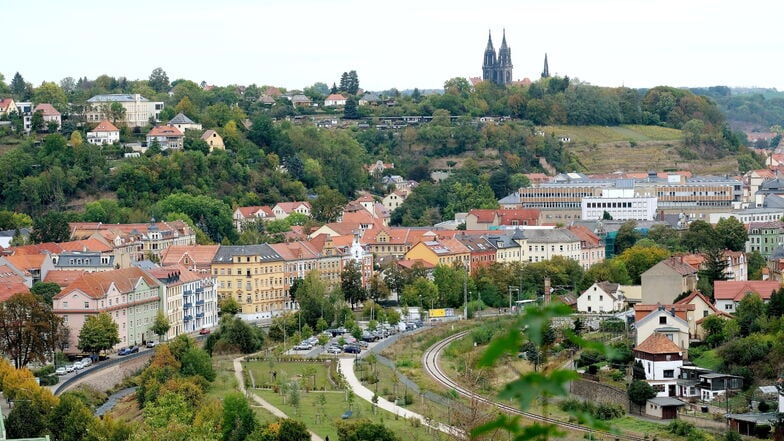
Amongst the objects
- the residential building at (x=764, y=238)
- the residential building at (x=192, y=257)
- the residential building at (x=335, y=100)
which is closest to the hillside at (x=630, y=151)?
the residential building at (x=335, y=100)

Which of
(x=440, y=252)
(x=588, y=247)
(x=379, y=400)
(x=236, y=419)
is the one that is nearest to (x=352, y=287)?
(x=440, y=252)

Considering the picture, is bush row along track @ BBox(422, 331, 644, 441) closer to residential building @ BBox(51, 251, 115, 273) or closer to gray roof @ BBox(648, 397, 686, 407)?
gray roof @ BBox(648, 397, 686, 407)

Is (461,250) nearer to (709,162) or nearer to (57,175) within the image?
(57,175)

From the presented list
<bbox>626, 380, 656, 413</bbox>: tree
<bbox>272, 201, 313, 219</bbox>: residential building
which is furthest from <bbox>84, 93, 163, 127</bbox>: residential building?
<bbox>626, 380, 656, 413</bbox>: tree

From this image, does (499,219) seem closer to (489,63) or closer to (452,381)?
(452,381)

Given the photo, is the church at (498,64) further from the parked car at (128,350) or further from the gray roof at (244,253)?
the parked car at (128,350)
